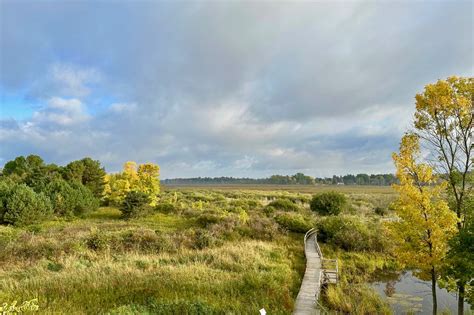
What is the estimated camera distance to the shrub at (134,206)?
27.7 m

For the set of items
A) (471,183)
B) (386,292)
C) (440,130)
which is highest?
(440,130)

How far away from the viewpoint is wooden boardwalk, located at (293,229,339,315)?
34.1ft

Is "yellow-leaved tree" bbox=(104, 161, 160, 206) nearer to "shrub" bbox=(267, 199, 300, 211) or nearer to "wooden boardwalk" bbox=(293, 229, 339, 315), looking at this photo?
"shrub" bbox=(267, 199, 300, 211)

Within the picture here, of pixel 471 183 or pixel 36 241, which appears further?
pixel 36 241

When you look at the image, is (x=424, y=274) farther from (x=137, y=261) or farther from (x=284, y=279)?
(x=137, y=261)

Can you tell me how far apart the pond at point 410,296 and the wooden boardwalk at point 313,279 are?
2419 millimetres

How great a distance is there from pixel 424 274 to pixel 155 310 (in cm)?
843

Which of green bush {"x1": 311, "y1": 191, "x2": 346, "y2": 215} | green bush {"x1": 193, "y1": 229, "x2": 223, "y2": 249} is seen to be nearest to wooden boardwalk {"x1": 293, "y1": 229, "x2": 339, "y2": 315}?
green bush {"x1": 193, "y1": 229, "x2": 223, "y2": 249}

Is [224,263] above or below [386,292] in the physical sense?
above

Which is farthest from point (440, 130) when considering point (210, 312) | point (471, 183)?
point (210, 312)

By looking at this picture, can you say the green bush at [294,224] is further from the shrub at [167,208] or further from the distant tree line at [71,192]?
the distant tree line at [71,192]

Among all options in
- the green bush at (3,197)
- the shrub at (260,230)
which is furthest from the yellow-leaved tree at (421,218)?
the green bush at (3,197)

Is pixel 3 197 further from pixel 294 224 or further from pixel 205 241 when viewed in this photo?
pixel 294 224

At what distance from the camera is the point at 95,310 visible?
820cm
